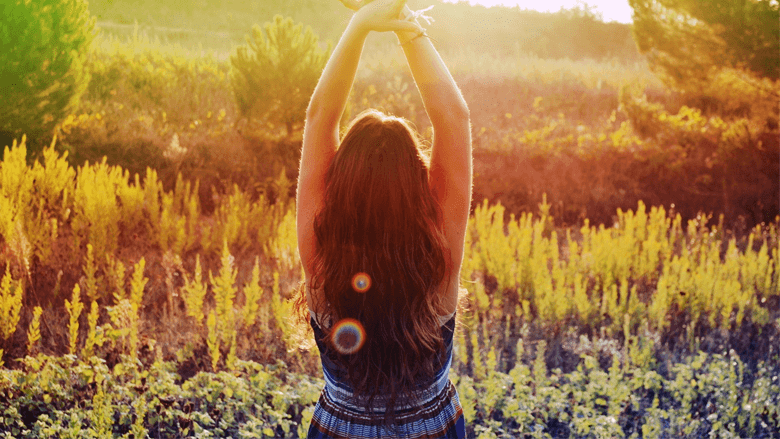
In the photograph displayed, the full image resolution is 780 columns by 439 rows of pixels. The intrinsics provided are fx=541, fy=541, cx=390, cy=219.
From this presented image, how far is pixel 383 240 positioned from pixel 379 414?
0.50 metres

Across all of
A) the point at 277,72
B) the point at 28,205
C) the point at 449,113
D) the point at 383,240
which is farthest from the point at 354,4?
the point at 277,72

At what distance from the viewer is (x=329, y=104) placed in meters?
1.46

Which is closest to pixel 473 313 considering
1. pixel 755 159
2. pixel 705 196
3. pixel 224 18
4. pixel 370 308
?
pixel 370 308

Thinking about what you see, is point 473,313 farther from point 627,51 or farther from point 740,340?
point 627,51

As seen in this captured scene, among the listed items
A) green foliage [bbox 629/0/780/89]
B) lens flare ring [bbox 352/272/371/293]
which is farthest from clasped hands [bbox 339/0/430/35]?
green foliage [bbox 629/0/780/89]

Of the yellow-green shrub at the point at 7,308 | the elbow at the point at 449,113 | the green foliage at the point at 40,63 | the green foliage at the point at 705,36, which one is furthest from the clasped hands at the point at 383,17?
the green foliage at the point at 705,36

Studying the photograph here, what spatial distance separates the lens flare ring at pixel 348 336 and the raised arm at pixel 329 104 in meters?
0.19

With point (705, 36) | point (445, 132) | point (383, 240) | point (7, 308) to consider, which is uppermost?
point (705, 36)

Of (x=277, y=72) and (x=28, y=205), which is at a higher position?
(x=277, y=72)

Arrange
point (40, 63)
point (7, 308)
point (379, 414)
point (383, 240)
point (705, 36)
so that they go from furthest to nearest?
point (705, 36) < point (40, 63) < point (7, 308) < point (379, 414) < point (383, 240)

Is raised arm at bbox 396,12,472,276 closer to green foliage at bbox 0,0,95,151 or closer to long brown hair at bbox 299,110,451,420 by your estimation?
long brown hair at bbox 299,110,451,420

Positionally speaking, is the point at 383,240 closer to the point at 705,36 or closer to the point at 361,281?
the point at 361,281

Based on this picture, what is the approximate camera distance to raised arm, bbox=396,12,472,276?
145 centimetres

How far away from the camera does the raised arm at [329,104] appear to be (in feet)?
4.65
